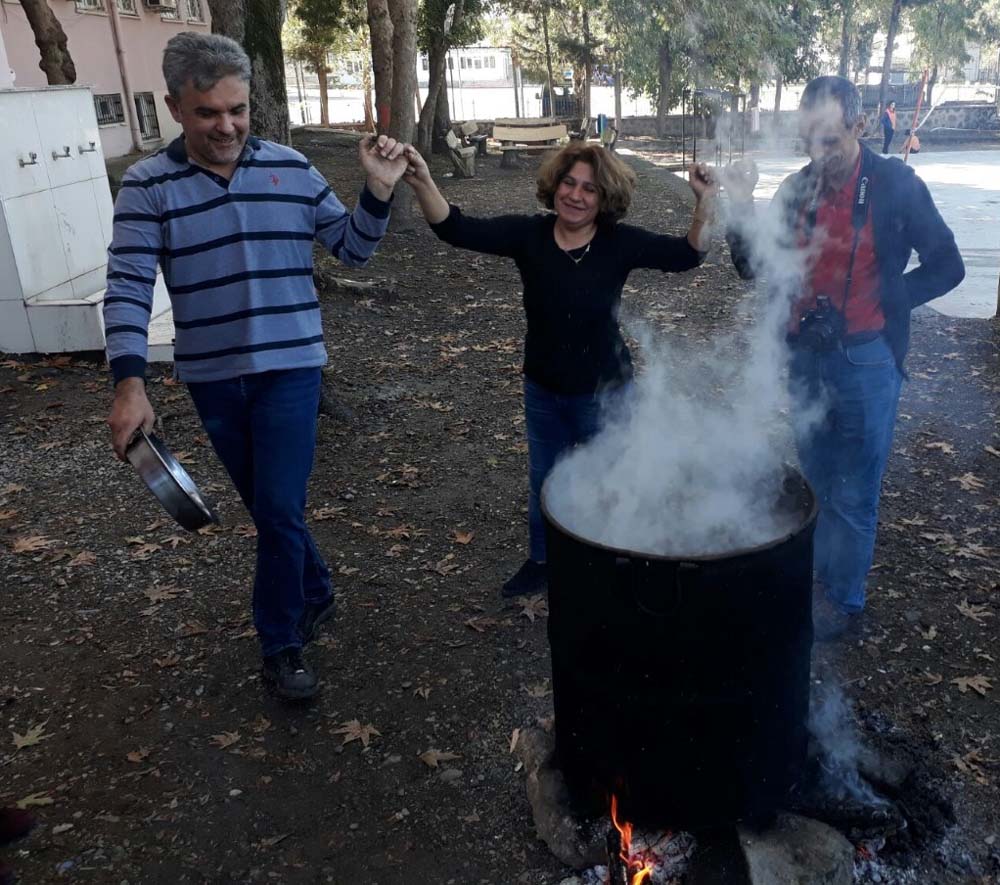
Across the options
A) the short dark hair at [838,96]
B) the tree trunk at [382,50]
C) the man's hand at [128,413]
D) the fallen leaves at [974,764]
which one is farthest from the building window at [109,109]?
the fallen leaves at [974,764]

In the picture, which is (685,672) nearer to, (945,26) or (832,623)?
(832,623)

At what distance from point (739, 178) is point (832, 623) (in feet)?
6.09

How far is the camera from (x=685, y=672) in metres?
2.28

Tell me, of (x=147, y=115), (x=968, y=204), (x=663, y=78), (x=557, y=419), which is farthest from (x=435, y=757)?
(x=663, y=78)

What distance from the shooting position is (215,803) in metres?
3.02

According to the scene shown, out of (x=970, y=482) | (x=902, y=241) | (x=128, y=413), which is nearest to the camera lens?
(x=128, y=413)

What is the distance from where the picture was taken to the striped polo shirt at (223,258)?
2.90 m

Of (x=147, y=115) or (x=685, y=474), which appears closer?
(x=685, y=474)

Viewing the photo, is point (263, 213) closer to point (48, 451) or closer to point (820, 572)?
point (820, 572)

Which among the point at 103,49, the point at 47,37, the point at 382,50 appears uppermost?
the point at 103,49

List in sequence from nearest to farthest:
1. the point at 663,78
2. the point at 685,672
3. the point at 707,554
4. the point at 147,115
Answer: the point at 707,554
the point at 685,672
the point at 147,115
the point at 663,78

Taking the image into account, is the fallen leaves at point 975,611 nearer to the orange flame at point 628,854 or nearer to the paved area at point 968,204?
the orange flame at point 628,854

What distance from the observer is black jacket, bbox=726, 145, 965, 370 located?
319 centimetres

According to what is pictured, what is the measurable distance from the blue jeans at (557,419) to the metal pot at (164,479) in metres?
1.34
